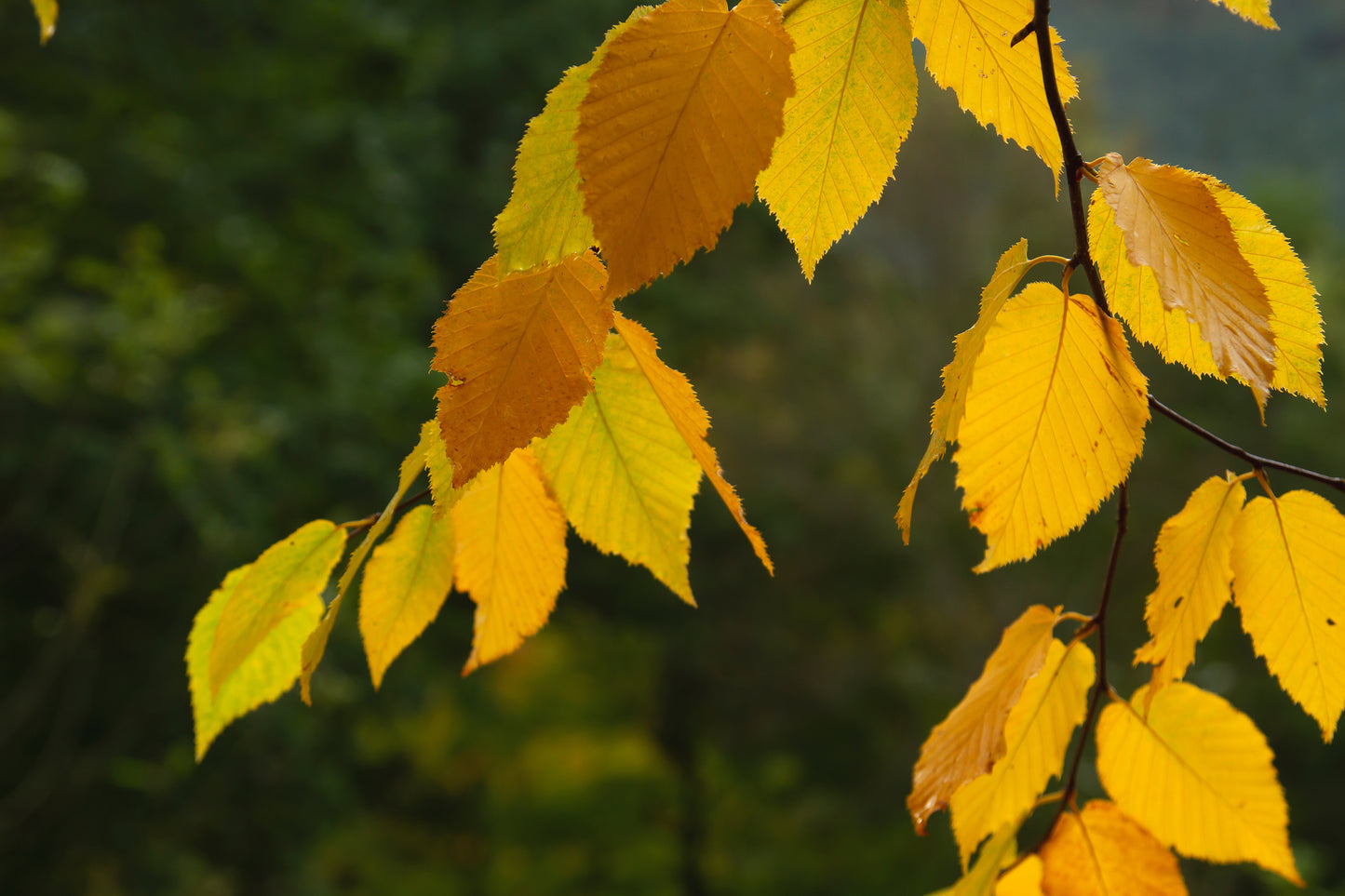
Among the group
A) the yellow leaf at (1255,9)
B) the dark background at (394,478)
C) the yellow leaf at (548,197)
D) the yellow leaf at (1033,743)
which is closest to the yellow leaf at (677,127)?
the yellow leaf at (548,197)

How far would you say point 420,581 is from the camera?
345 millimetres

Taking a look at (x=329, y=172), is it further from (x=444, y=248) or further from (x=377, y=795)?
(x=377, y=795)

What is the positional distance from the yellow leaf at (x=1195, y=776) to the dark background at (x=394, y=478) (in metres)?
3.11

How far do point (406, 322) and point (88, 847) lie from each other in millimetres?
2517

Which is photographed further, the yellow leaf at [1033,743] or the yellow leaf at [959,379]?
the yellow leaf at [1033,743]

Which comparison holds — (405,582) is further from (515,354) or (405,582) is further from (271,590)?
(515,354)

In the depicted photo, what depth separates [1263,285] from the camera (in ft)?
0.80

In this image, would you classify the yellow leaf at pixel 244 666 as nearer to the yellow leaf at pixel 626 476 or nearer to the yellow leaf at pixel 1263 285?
the yellow leaf at pixel 626 476

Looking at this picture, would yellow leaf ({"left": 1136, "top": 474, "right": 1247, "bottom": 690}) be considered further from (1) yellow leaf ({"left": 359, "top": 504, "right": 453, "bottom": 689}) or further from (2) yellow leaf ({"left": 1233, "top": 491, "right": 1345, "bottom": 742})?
(1) yellow leaf ({"left": 359, "top": 504, "right": 453, "bottom": 689})

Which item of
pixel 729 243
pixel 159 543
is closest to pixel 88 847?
pixel 159 543

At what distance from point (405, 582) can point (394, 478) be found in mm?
3903

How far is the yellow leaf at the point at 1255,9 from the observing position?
0.23m

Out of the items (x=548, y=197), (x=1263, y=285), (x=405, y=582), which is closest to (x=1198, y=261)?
(x=1263, y=285)

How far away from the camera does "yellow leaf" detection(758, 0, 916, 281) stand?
0.81 ft
